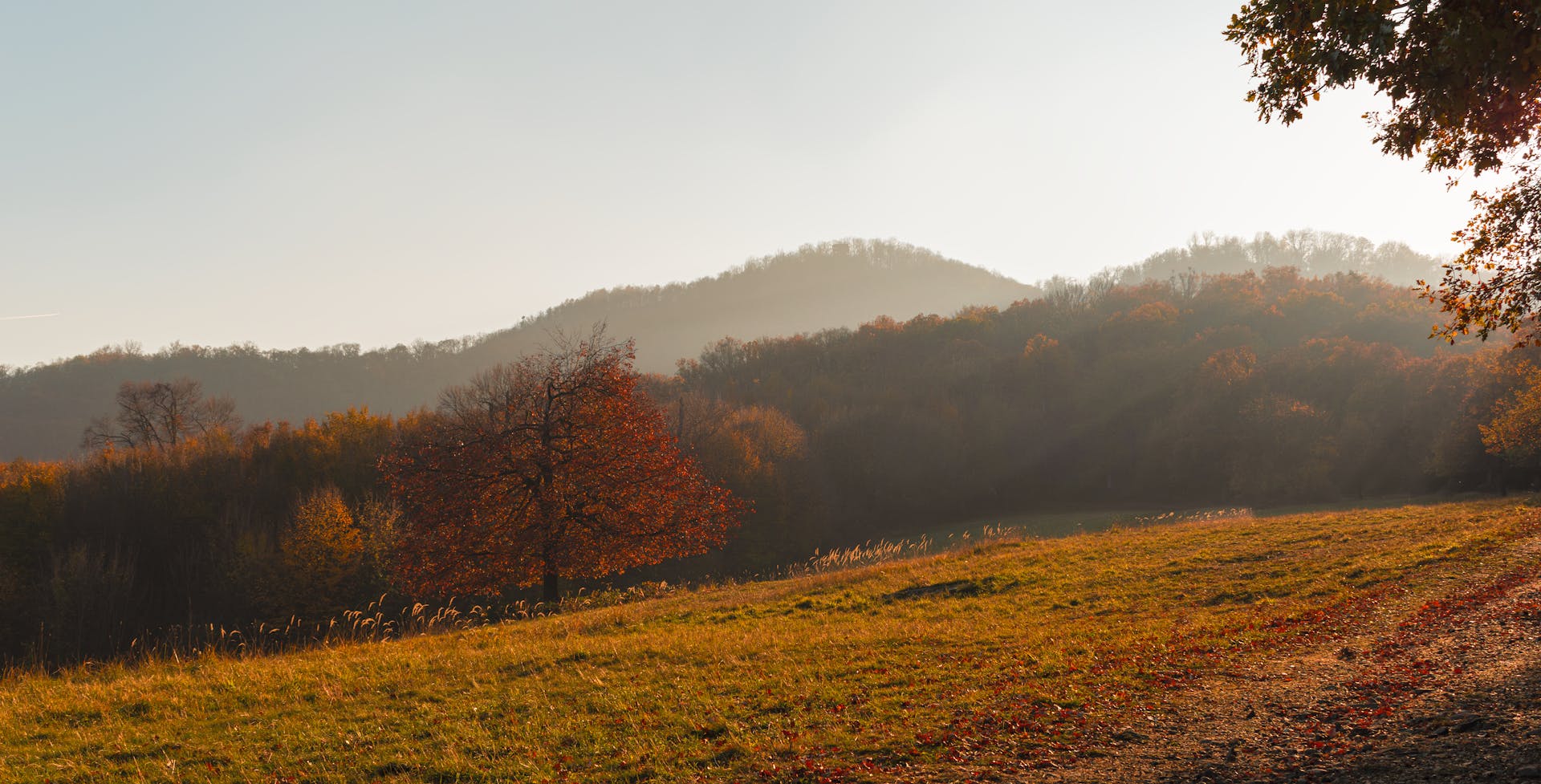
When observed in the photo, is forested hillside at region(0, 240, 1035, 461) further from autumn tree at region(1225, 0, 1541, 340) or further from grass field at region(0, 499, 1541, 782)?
autumn tree at region(1225, 0, 1541, 340)

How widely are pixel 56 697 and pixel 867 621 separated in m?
12.4

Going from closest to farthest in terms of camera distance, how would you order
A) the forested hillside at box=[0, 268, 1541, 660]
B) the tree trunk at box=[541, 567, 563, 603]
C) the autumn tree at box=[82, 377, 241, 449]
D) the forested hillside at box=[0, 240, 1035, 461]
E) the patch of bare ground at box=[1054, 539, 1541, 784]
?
the patch of bare ground at box=[1054, 539, 1541, 784], the tree trunk at box=[541, 567, 563, 603], the forested hillside at box=[0, 268, 1541, 660], the autumn tree at box=[82, 377, 241, 449], the forested hillside at box=[0, 240, 1035, 461]

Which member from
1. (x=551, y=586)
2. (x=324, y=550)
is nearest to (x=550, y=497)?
(x=551, y=586)

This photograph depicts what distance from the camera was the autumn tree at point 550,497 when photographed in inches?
945

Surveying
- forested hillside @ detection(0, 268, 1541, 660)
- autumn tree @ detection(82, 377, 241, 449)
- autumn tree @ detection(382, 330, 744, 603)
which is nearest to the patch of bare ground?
autumn tree @ detection(382, 330, 744, 603)

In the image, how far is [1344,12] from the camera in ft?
26.9

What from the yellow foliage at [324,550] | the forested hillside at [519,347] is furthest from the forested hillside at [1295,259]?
the yellow foliage at [324,550]

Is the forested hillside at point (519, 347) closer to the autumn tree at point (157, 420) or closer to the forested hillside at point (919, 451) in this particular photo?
the autumn tree at point (157, 420)

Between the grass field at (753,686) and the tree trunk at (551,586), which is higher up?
the grass field at (753,686)

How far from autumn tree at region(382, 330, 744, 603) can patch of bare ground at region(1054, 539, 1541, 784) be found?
57.1 feet

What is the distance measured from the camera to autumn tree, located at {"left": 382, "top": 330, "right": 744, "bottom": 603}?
24.0 m

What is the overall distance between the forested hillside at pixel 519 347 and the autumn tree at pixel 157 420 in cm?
3085

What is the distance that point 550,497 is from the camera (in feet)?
78.8

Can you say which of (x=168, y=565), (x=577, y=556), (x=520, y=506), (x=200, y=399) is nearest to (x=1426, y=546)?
(x=577, y=556)
